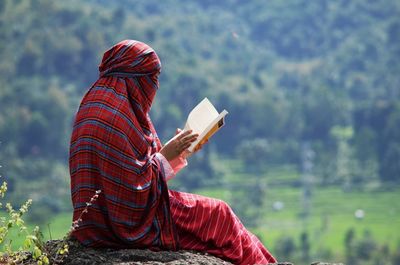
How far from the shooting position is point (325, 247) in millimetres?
46500

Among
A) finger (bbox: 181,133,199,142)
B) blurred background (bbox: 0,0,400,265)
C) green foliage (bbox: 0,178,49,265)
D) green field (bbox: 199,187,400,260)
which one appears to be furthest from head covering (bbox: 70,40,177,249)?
green field (bbox: 199,187,400,260)

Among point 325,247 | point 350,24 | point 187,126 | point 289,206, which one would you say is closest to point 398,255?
point 325,247

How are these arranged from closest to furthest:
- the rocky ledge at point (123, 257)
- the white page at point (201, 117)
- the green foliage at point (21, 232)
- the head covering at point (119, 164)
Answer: the green foliage at point (21, 232) < the rocky ledge at point (123, 257) < the head covering at point (119, 164) < the white page at point (201, 117)

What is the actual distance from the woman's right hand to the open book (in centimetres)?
4

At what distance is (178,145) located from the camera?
444cm

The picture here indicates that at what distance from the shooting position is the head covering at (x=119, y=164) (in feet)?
13.9

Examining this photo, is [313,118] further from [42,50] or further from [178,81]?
[42,50]

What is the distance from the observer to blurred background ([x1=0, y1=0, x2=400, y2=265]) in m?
49.2

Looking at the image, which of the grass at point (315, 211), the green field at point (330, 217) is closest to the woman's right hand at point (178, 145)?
the grass at point (315, 211)

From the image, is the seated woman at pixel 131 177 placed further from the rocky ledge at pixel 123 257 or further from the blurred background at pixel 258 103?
the blurred background at pixel 258 103

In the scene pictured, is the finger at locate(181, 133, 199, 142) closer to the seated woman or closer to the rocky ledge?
the seated woman

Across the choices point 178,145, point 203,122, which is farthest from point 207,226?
point 203,122

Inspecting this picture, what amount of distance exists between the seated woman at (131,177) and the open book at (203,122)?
2.7 inches

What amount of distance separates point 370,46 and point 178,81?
16311mm
